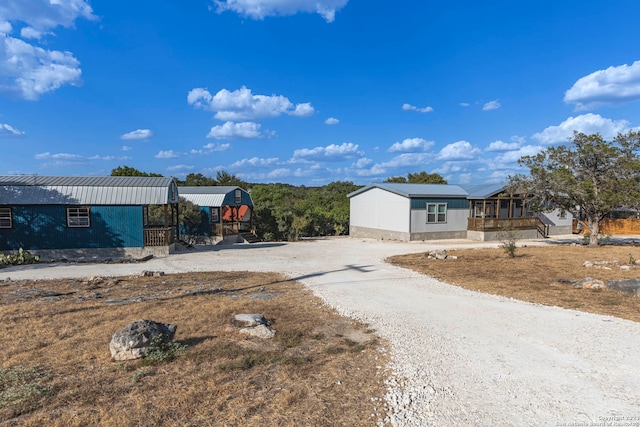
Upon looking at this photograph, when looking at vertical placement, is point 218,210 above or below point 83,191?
below

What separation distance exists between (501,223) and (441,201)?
182 inches

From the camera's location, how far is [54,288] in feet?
36.4

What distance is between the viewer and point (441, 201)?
26.3m

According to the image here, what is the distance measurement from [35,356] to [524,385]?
23.1 ft

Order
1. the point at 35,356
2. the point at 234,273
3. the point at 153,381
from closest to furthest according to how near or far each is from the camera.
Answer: the point at 153,381
the point at 35,356
the point at 234,273

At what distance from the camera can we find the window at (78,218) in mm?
18031

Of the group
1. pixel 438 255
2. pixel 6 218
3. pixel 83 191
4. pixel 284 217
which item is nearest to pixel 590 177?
pixel 438 255

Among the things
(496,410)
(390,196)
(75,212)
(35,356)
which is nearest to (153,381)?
(35,356)

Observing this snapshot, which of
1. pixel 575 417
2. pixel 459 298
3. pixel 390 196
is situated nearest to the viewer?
pixel 575 417

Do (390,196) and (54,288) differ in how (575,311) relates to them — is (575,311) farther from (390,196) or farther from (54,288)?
(390,196)

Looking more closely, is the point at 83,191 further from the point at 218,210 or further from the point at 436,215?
the point at 436,215

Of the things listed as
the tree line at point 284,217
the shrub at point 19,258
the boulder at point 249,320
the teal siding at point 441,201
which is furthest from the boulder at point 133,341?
the teal siding at point 441,201

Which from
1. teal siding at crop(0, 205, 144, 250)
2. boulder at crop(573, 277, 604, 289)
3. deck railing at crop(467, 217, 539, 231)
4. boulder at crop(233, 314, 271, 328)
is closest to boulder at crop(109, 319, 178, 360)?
boulder at crop(233, 314, 271, 328)

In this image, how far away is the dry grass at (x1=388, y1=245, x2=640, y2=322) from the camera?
9.22m
